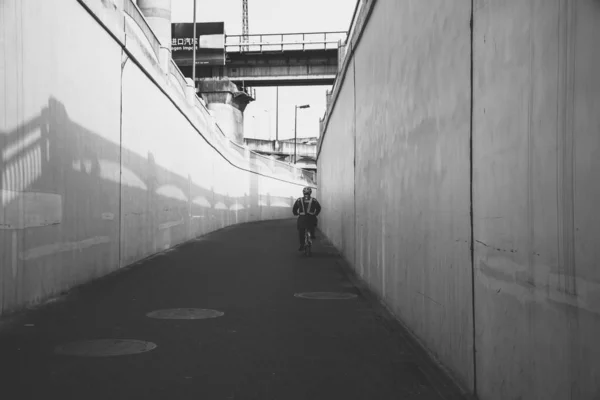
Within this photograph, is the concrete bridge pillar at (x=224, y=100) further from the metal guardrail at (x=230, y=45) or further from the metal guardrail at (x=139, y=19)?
the metal guardrail at (x=139, y=19)

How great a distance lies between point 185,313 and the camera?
8477mm

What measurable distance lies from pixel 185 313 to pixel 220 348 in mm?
2140

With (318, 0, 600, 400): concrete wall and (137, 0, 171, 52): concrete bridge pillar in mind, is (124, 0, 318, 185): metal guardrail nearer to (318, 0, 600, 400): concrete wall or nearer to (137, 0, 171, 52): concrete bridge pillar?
(137, 0, 171, 52): concrete bridge pillar

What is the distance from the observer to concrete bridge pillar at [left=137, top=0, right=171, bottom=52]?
3020 cm

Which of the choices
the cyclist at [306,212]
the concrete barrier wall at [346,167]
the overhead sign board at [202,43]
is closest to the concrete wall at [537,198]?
the concrete barrier wall at [346,167]

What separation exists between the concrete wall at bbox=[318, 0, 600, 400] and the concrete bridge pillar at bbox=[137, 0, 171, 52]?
2411 centimetres

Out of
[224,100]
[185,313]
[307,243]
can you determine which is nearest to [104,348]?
[185,313]

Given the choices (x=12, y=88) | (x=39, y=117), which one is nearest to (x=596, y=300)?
(x=12, y=88)

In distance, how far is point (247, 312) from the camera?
862 centimetres

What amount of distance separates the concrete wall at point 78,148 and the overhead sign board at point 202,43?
123 ft

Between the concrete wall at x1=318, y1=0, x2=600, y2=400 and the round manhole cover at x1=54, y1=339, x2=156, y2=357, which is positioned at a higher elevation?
the concrete wall at x1=318, y1=0, x2=600, y2=400

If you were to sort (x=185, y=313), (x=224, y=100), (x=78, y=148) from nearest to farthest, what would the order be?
(x=185, y=313) < (x=78, y=148) < (x=224, y=100)

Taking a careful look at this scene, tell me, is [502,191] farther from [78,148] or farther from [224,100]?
[224,100]

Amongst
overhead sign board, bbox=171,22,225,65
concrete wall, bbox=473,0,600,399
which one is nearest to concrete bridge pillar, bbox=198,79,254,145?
overhead sign board, bbox=171,22,225,65
